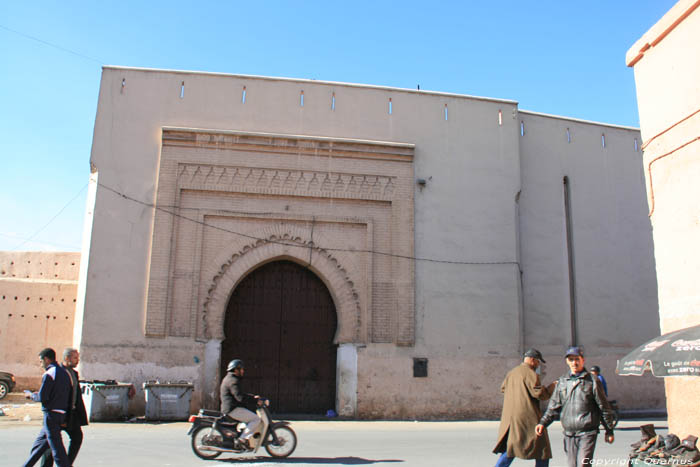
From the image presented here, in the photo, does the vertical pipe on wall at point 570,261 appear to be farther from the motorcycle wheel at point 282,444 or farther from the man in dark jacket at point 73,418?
the man in dark jacket at point 73,418

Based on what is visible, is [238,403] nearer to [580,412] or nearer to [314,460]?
[314,460]

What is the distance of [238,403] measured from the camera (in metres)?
7.49

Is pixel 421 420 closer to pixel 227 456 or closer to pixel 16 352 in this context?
pixel 227 456

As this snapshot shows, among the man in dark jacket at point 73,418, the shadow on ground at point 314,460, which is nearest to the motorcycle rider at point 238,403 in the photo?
the shadow on ground at point 314,460

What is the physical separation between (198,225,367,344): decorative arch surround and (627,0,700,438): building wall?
7060mm

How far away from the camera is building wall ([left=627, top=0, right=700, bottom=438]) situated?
6445 millimetres

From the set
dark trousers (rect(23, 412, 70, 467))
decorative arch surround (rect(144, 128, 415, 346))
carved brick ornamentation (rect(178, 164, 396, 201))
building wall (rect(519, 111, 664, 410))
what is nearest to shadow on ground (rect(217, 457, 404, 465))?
dark trousers (rect(23, 412, 70, 467))

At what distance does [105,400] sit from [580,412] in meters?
8.95

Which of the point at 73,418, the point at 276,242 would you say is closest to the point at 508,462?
the point at 73,418

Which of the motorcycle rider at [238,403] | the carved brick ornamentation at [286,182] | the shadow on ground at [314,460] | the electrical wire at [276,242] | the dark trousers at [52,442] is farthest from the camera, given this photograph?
the carved brick ornamentation at [286,182]

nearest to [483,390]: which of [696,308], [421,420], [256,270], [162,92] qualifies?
[421,420]

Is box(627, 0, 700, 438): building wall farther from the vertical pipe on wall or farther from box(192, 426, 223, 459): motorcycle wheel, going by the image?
the vertical pipe on wall

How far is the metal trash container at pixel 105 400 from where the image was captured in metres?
11.2

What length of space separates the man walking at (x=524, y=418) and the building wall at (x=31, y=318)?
499 inches
